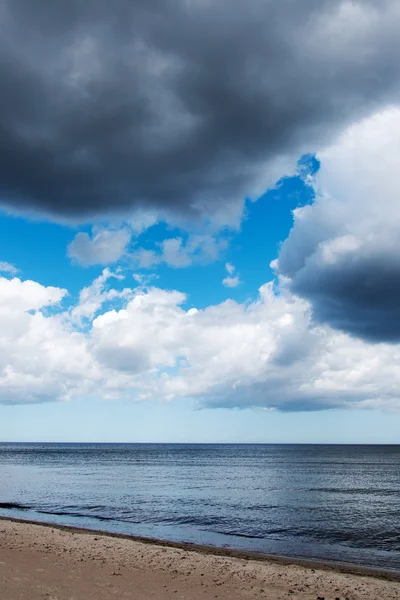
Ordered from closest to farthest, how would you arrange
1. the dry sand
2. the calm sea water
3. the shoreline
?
the dry sand < the shoreline < the calm sea water

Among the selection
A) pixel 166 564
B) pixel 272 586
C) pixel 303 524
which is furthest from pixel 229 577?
pixel 303 524

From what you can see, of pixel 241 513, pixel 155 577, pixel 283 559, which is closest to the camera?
pixel 155 577

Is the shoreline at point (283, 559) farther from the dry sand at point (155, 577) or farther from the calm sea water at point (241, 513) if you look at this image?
the calm sea water at point (241, 513)

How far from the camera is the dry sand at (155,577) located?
14.1 metres

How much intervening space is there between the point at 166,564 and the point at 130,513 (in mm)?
18955

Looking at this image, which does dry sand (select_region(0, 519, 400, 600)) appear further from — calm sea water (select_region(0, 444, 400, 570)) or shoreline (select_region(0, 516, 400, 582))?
calm sea water (select_region(0, 444, 400, 570))

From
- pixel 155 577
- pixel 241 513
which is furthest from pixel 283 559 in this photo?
pixel 241 513

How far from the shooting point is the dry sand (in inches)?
555

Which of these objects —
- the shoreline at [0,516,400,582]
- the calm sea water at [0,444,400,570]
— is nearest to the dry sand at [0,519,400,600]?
the shoreline at [0,516,400,582]

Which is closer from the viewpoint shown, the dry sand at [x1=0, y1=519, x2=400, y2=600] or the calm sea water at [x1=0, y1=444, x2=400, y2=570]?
the dry sand at [x1=0, y1=519, x2=400, y2=600]


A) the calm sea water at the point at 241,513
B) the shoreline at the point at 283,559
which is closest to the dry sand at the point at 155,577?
the shoreline at the point at 283,559

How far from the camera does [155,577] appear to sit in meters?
16.2

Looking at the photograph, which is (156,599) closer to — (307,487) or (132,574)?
(132,574)

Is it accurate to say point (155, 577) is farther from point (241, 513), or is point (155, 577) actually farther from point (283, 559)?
point (241, 513)
